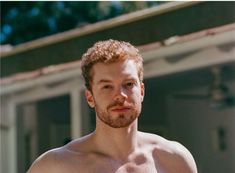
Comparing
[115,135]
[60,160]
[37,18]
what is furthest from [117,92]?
[37,18]

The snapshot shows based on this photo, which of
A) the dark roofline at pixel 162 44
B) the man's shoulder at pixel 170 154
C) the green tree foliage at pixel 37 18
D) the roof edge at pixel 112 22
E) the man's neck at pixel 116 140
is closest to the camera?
the man's neck at pixel 116 140

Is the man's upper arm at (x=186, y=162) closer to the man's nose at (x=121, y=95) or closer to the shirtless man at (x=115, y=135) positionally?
the shirtless man at (x=115, y=135)

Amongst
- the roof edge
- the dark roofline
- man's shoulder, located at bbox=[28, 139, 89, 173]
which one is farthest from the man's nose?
the roof edge

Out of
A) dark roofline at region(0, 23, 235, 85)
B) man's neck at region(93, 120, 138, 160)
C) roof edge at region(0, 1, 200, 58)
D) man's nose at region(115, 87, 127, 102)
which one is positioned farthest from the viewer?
roof edge at region(0, 1, 200, 58)

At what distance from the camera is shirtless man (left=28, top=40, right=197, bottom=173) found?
7.93 ft

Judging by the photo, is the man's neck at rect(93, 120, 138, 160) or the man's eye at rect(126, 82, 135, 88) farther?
the man's neck at rect(93, 120, 138, 160)

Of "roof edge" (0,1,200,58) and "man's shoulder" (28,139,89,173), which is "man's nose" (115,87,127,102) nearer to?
"man's shoulder" (28,139,89,173)

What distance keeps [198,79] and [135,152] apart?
6.19 meters

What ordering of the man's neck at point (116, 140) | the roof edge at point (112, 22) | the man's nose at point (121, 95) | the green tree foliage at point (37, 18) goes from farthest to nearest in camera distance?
the green tree foliage at point (37, 18) < the roof edge at point (112, 22) < the man's neck at point (116, 140) < the man's nose at point (121, 95)

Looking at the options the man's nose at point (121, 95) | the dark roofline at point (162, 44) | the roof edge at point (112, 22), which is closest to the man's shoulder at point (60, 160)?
the man's nose at point (121, 95)

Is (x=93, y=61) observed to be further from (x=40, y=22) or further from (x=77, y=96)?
(x=40, y=22)

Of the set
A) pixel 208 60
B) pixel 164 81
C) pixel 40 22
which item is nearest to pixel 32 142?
pixel 164 81

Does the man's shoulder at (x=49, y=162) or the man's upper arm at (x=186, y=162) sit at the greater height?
the man's shoulder at (x=49, y=162)

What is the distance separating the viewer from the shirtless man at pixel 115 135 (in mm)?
2418
